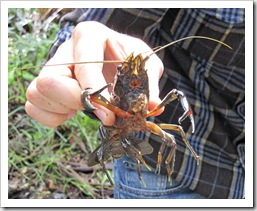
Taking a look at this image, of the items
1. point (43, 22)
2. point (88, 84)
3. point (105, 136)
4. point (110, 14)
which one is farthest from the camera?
point (43, 22)

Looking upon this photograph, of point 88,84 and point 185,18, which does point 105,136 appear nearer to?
point 88,84

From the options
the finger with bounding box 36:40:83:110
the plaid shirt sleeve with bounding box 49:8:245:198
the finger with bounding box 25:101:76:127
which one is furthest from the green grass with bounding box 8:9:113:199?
the finger with bounding box 36:40:83:110

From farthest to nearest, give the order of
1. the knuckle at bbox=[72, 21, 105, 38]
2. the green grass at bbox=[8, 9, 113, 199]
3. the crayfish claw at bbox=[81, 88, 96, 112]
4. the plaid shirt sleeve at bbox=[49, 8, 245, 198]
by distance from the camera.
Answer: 1. the green grass at bbox=[8, 9, 113, 199]
2. the plaid shirt sleeve at bbox=[49, 8, 245, 198]
3. the knuckle at bbox=[72, 21, 105, 38]
4. the crayfish claw at bbox=[81, 88, 96, 112]

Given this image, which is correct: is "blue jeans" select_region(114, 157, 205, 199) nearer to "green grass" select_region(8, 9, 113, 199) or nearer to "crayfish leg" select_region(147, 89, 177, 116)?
"crayfish leg" select_region(147, 89, 177, 116)

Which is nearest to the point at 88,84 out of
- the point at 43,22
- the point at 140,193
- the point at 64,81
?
the point at 64,81

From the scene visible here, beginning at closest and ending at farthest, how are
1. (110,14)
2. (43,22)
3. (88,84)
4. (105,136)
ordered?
(88,84)
(105,136)
(110,14)
(43,22)

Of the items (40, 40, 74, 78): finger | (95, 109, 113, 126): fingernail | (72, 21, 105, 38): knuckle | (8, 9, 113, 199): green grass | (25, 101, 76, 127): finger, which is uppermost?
(72, 21, 105, 38): knuckle
